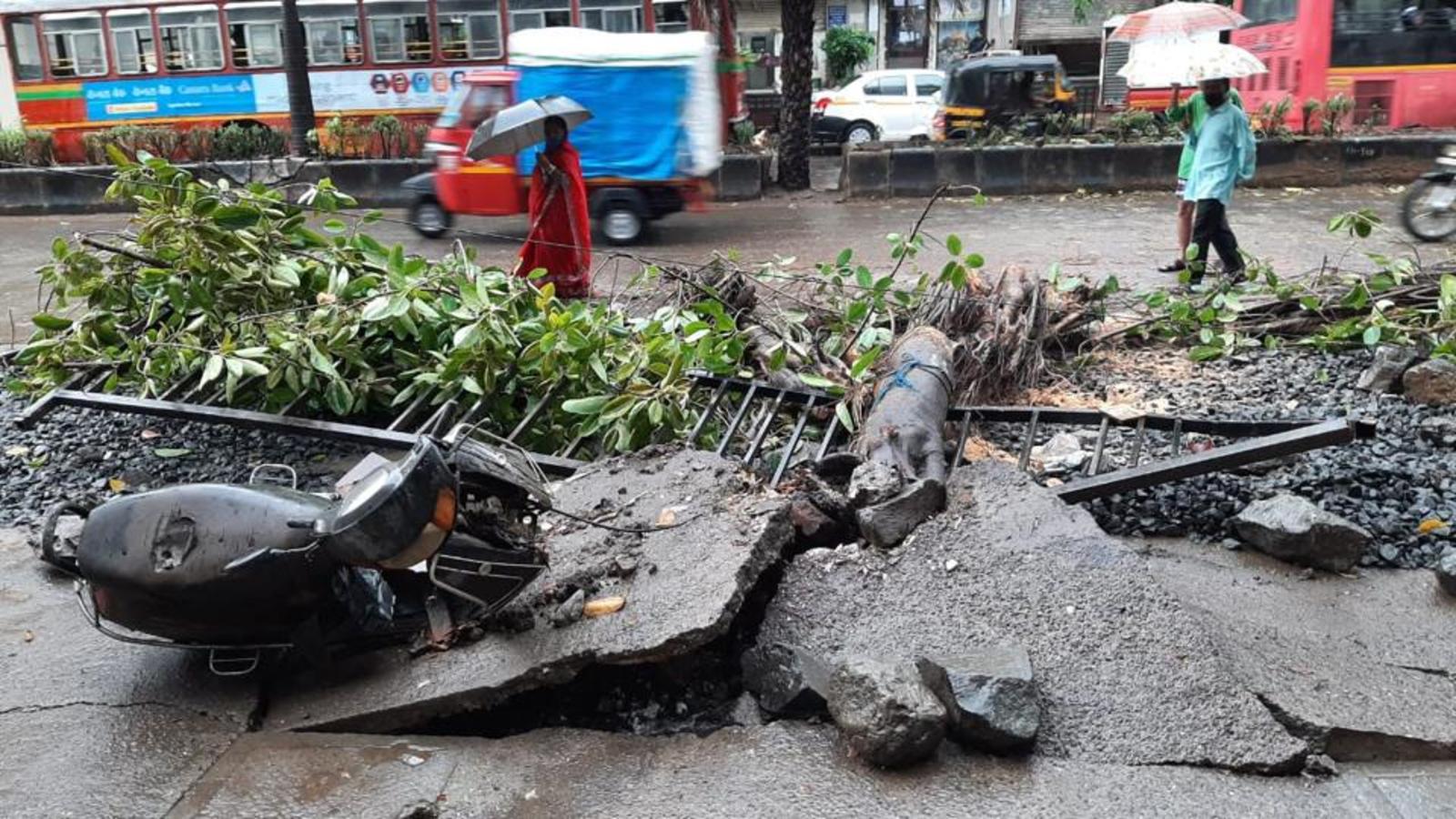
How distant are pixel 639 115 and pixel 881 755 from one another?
10.3 meters

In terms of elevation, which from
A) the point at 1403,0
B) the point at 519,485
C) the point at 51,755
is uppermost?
the point at 1403,0

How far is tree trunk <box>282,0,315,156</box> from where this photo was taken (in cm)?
1559

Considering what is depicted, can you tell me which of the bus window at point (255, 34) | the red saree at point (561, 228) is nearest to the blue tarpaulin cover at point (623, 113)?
the red saree at point (561, 228)

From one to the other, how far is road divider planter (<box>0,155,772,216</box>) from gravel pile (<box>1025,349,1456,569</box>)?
11.0 meters

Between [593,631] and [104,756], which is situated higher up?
[593,631]

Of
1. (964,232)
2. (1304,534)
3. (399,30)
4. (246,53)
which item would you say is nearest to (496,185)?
(964,232)

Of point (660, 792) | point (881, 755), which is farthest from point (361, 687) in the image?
point (881, 755)

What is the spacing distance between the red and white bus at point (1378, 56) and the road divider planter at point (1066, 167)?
719 mm

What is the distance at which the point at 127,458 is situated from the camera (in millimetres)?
5297

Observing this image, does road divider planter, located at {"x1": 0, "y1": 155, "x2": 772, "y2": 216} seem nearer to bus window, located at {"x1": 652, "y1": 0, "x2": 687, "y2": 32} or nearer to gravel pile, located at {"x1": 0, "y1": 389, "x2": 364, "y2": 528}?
bus window, located at {"x1": 652, "y1": 0, "x2": 687, "y2": 32}

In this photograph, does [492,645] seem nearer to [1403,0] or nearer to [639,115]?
[639,115]

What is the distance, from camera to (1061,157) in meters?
15.3

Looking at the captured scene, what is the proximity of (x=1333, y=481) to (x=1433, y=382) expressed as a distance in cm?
124

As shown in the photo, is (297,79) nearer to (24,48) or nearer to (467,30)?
(467,30)
